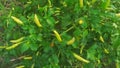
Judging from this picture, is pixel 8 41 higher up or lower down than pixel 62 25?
lower down

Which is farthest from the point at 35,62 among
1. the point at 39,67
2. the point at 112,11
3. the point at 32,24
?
the point at 112,11

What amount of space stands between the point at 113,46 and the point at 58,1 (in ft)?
2.30

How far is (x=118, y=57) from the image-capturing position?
9.64 ft

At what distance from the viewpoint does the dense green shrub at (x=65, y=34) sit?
2756 millimetres

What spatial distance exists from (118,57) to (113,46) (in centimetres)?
16

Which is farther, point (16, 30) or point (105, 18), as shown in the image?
point (16, 30)

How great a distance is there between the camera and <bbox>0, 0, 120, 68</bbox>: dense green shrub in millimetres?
2756

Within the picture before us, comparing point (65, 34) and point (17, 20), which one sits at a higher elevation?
point (17, 20)

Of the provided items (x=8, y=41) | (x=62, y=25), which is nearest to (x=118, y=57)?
(x=62, y=25)

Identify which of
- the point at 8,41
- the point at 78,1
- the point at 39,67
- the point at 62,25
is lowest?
the point at 39,67

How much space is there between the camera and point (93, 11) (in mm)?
2758

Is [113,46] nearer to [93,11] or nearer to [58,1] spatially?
[93,11]

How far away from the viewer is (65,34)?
110 inches

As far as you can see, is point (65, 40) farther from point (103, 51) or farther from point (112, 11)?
point (112, 11)
